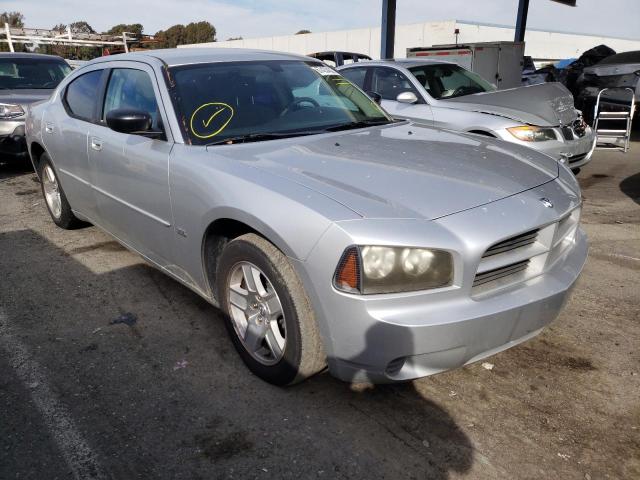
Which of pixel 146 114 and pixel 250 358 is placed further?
pixel 146 114

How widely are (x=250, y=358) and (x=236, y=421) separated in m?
0.39

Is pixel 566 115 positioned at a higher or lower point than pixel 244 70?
lower

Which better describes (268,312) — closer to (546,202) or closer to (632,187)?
(546,202)

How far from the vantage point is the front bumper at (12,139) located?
7.57 metres

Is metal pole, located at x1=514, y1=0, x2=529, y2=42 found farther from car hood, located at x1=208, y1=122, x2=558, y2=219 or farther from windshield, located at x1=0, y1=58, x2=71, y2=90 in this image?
car hood, located at x1=208, y1=122, x2=558, y2=219

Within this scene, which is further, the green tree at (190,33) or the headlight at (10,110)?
the green tree at (190,33)

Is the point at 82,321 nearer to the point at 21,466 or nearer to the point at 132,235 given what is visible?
the point at 132,235

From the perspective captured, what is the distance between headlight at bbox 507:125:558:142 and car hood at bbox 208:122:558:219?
2924 mm

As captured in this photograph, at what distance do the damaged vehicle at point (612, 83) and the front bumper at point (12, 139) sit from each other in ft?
32.7

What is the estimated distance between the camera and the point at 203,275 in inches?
119

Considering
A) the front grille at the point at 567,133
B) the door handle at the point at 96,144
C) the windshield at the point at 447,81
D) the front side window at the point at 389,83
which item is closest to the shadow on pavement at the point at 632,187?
the front grille at the point at 567,133

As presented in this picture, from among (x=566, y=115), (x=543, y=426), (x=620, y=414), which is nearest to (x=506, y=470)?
(x=543, y=426)

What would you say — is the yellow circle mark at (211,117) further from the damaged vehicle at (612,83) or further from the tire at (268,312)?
Answer: the damaged vehicle at (612,83)

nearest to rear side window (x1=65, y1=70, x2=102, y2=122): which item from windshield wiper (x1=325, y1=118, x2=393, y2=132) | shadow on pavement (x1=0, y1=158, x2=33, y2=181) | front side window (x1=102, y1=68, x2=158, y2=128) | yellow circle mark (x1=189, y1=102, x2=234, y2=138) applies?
front side window (x1=102, y1=68, x2=158, y2=128)
